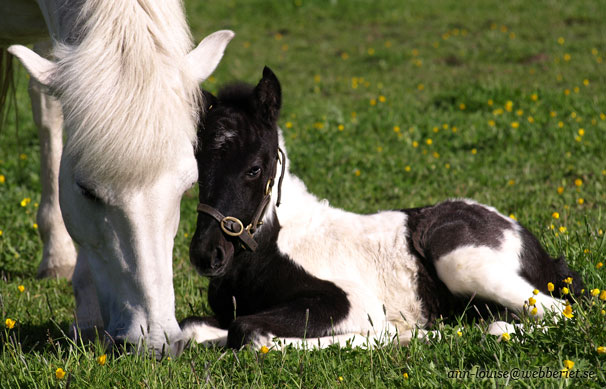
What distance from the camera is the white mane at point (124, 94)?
2785 mm

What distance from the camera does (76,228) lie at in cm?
303

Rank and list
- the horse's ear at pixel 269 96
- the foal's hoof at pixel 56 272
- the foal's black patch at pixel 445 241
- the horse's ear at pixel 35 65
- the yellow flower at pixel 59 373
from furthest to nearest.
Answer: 1. the foal's hoof at pixel 56 272
2. the foal's black patch at pixel 445 241
3. the horse's ear at pixel 269 96
4. the horse's ear at pixel 35 65
5. the yellow flower at pixel 59 373

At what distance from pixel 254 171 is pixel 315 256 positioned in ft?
2.22

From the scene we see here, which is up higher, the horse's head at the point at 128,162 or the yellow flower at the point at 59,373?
the horse's head at the point at 128,162

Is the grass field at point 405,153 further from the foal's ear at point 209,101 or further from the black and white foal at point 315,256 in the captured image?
the foal's ear at point 209,101

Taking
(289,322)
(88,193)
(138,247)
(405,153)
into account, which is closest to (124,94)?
(88,193)

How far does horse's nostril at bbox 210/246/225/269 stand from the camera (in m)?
3.25

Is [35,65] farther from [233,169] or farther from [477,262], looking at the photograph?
[477,262]

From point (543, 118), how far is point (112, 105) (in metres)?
5.95

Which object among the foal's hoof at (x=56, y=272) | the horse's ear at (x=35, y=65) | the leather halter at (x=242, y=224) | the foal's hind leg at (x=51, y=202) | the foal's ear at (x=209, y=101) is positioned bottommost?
the foal's hoof at (x=56, y=272)

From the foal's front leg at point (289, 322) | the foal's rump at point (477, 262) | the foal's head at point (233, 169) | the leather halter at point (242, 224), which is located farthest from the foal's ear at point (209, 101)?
the foal's rump at point (477, 262)

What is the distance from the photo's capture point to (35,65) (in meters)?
2.97

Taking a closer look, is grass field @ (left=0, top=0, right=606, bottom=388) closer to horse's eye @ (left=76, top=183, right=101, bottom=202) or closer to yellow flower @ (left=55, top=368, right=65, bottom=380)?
yellow flower @ (left=55, top=368, right=65, bottom=380)

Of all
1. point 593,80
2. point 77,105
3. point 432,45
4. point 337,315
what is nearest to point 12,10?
point 77,105
